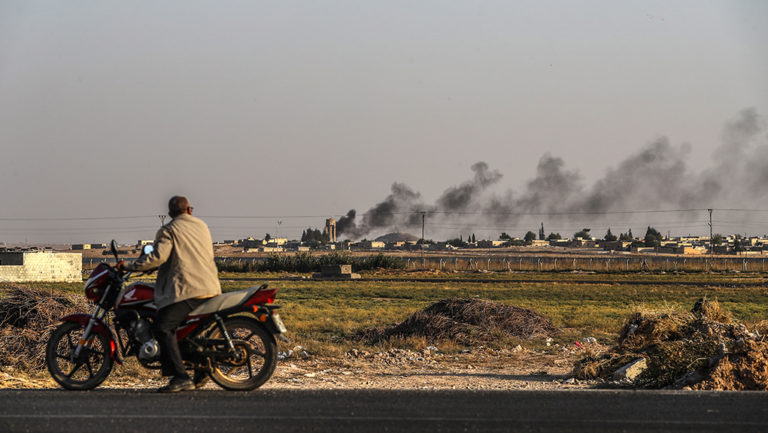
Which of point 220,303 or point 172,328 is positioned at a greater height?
point 220,303

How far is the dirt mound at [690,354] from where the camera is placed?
35.1 ft

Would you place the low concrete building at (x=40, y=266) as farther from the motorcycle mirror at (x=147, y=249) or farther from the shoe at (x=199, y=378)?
the motorcycle mirror at (x=147, y=249)

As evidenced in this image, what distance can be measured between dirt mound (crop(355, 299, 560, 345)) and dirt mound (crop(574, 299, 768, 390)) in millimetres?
6420

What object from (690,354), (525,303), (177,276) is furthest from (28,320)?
(525,303)

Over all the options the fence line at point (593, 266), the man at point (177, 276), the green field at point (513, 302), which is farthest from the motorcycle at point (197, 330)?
the fence line at point (593, 266)

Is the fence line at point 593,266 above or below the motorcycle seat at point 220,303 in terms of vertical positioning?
below

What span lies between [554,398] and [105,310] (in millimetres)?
4731

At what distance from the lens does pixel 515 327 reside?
23250 mm

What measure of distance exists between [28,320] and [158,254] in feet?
28.6

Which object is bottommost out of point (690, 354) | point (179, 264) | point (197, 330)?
point (690, 354)

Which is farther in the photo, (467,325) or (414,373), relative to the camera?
(467,325)

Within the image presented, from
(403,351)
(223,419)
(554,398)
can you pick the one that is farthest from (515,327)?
(223,419)

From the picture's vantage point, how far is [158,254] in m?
8.58

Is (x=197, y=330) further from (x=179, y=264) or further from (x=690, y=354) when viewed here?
(x=690, y=354)
